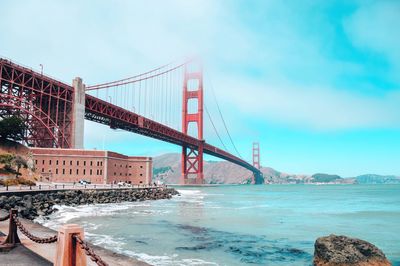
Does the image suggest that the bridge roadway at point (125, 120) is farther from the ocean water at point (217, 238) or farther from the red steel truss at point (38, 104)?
the ocean water at point (217, 238)

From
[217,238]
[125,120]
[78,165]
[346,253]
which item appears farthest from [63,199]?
[125,120]

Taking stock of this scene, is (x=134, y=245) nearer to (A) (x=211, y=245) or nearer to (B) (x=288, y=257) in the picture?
(A) (x=211, y=245)

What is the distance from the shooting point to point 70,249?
223 inches

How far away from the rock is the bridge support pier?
165ft

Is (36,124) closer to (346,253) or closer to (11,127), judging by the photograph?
(11,127)

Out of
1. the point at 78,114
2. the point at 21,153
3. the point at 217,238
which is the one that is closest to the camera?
the point at 217,238

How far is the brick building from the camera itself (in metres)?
51.7

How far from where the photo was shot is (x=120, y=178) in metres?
62.0

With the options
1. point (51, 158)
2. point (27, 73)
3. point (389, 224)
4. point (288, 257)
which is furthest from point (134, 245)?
point (27, 73)

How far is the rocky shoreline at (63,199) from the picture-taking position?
22.4 m

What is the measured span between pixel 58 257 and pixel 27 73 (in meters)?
53.5

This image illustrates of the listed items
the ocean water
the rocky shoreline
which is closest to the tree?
the rocky shoreline

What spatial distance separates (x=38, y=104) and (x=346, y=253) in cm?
5342

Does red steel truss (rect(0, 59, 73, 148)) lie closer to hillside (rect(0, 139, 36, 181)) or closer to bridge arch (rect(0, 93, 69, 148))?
bridge arch (rect(0, 93, 69, 148))
